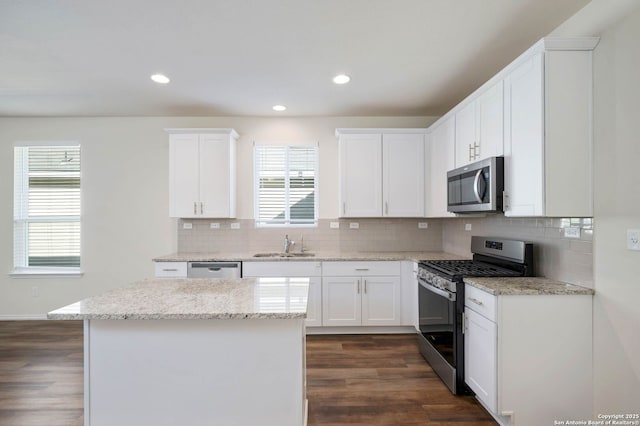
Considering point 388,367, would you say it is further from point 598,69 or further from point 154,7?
point 154,7

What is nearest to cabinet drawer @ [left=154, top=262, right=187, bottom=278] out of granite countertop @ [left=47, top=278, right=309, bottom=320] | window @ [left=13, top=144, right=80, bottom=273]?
granite countertop @ [left=47, top=278, right=309, bottom=320]

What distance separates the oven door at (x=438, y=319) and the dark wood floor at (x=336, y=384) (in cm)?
26

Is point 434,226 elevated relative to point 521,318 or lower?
elevated

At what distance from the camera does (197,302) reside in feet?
5.35

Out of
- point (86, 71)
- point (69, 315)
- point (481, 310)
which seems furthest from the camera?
point (86, 71)

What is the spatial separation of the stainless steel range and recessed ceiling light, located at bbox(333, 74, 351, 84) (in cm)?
189

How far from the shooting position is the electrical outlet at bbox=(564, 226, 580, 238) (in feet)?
6.67

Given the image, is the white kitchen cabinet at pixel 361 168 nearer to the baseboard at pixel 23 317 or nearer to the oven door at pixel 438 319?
the oven door at pixel 438 319

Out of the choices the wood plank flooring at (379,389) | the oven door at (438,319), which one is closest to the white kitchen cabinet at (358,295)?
the wood plank flooring at (379,389)

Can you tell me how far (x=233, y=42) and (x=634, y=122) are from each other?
2571mm

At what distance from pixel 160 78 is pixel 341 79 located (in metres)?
1.72

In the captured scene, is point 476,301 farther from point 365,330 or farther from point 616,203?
point 365,330

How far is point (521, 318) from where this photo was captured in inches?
75.7

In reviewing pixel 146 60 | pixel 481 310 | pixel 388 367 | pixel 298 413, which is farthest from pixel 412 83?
pixel 298 413
